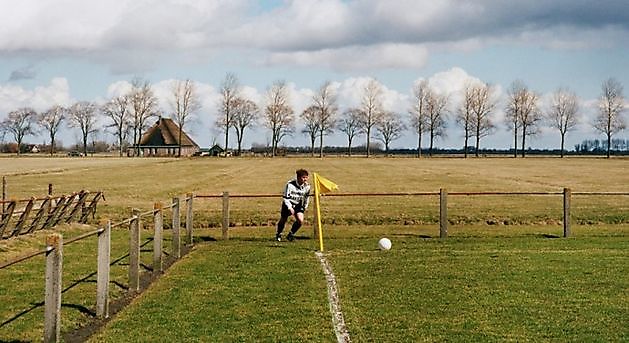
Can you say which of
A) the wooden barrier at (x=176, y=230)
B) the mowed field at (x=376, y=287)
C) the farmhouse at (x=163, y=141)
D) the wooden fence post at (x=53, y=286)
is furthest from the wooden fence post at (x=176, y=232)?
the farmhouse at (x=163, y=141)

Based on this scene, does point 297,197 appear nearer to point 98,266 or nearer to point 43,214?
point 43,214

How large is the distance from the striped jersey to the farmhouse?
141 metres

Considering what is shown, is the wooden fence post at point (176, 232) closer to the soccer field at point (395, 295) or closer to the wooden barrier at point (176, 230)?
the wooden barrier at point (176, 230)

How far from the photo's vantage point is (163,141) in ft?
537

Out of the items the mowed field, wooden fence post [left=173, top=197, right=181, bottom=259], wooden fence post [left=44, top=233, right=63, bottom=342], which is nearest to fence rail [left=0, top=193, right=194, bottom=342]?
wooden fence post [left=44, top=233, right=63, bottom=342]

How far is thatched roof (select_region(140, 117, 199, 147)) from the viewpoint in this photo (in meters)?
164

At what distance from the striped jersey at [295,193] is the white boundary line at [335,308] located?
4.74m

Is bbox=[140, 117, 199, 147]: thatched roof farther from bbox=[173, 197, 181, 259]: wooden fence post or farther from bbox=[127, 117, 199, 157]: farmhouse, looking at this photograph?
bbox=[173, 197, 181, 259]: wooden fence post

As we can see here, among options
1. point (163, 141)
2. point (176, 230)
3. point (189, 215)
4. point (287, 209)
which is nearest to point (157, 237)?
point (176, 230)

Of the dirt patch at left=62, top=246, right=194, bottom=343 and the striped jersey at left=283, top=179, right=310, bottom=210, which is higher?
the striped jersey at left=283, top=179, right=310, bottom=210

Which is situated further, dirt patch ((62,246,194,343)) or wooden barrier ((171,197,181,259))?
wooden barrier ((171,197,181,259))

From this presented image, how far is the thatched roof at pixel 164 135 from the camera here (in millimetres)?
163625

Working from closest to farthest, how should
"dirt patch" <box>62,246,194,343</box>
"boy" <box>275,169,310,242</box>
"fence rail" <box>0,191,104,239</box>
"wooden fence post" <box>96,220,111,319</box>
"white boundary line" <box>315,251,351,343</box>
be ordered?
1. "white boundary line" <box>315,251,351,343</box>
2. "dirt patch" <box>62,246,194,343</box>
3. "wooden fence post" <box>96,220,111,319</box>
4. "fence rail" <box>0,191,104,239</box>
5. "boy" <box>275,169,310,242</box>

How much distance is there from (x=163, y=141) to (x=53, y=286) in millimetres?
156862
